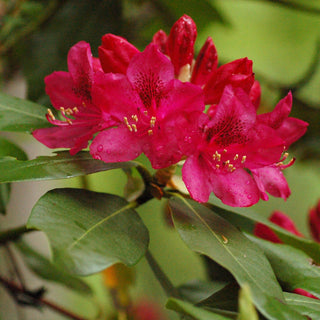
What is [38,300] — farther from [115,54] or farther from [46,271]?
[115,54]

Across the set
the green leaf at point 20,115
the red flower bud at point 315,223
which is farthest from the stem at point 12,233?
the red flower bud at point 315,223

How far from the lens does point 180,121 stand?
60cm

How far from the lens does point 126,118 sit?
61cm

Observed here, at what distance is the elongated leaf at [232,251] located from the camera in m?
0.49

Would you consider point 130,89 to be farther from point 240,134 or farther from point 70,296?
point 70,296

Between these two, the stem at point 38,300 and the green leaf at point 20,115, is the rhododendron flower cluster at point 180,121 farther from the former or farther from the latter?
the stem at point 38,300

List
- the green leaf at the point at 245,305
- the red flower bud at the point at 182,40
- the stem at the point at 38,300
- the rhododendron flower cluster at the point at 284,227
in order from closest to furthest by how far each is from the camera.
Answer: the green leaf at the point at 245,305, the red flower bud at the point at 182,40, the rhododendron flower cluster at the point at 284,227, the stem at the point at 38,300

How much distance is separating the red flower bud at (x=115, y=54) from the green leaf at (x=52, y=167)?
0.14 m

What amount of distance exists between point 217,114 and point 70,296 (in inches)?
51.4

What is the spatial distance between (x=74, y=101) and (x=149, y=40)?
70 centimetres

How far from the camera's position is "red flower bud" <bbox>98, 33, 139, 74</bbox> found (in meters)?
0.63

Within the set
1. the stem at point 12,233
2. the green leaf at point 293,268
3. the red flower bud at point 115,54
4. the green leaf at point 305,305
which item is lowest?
the stem at point 12,233

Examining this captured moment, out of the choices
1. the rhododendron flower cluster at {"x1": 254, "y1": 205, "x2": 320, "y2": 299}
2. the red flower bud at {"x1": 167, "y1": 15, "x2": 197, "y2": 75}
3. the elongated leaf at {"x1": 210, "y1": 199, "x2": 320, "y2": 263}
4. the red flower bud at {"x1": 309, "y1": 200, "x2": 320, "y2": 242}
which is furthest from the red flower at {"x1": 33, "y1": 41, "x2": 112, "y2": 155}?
the red flower bud at {"x1": 309, "y1": 200, "x2": 320, "y2": 242}

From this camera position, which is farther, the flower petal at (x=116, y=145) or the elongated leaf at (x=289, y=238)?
the elongated leaf at (x=289, y=238)
